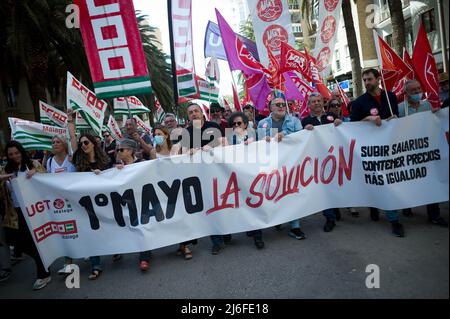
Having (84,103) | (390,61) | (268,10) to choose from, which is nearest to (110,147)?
(84,103)

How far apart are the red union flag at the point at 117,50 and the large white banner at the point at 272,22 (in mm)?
3731

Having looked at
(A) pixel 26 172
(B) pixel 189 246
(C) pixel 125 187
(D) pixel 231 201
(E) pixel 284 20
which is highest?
(E) pixel 284 20

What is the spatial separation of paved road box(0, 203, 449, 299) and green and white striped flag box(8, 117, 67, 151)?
6.68 ft

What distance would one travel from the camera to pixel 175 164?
397 centimetres

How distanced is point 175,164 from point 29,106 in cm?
2313

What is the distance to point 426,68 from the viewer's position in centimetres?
479

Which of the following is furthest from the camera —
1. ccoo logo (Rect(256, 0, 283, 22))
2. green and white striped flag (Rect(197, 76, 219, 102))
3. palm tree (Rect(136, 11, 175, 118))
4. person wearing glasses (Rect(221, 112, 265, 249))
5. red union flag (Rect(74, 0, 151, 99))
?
palm tree (Rect(136, 11, 175, 118))

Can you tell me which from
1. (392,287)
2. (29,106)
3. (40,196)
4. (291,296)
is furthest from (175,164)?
(29,106)

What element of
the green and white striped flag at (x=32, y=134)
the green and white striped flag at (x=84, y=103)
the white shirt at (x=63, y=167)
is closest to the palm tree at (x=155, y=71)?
the green and white striped flag at (x=84, y=103)

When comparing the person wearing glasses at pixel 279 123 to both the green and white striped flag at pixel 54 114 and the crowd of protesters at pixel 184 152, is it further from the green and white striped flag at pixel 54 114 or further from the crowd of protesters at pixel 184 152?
the green and white striped flag at pixel 54 114

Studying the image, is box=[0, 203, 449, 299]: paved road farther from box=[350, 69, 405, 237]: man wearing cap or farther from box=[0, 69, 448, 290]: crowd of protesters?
box=[350, 69, 405, 237]: man wearing cap

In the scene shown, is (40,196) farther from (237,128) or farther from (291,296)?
(291,296)

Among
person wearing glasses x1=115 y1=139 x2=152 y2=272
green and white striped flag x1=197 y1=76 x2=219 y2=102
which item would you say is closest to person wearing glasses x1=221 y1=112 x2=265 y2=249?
person wearing glasses x1=115 y1=139 x2=152 y2=272

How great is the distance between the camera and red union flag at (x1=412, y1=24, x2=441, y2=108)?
15.7ft
